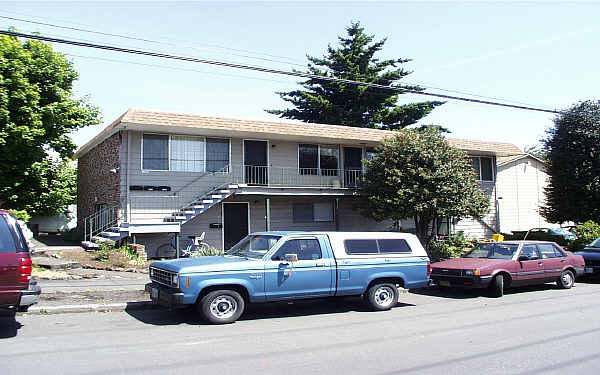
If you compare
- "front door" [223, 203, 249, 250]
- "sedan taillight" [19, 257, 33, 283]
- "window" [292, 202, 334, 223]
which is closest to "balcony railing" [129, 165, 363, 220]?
"window" [292, 202, 334, 223]

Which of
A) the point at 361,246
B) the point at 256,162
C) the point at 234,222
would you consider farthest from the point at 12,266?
the point at 256,162

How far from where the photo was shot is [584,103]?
24.6 meters

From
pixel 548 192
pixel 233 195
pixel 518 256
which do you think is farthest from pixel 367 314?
pixel 548 192

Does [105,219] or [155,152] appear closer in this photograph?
[155,152]

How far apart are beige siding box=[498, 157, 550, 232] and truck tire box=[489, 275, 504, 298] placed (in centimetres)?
1814

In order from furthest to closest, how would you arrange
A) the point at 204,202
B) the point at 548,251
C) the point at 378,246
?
Result: the point at 204,202 < the point at 548,251 < the point at 378,246

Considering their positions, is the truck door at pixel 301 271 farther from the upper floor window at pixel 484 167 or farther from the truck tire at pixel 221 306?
the upper floor window at pixel 484 167

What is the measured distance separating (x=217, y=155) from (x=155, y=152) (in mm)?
2518

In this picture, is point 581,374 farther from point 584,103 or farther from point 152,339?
point 584,103

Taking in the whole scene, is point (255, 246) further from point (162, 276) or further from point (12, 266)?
point (12, 266)

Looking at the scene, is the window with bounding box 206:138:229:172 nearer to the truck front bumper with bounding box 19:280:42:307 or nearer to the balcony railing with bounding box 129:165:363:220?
the balcony railing with bounding box 129:165:363:220

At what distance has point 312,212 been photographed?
22594 mm

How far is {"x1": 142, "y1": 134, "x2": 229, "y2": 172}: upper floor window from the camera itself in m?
18.3

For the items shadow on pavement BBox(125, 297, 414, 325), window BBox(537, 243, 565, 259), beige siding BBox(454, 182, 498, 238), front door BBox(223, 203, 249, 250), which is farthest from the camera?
beige siding BBox(454, 182, 498, 238)
